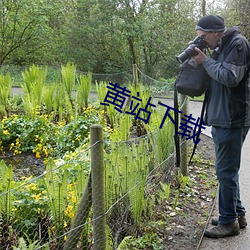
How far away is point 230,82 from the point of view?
2.81m

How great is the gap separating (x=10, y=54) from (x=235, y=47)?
A: 53.4ft

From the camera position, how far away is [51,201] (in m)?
2.82

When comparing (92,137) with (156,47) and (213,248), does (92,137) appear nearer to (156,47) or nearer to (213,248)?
(213,248)

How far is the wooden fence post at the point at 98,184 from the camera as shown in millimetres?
2314

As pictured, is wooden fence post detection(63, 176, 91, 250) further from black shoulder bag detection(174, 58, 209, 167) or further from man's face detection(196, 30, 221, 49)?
man's face detection(196, 30, 221, 49)

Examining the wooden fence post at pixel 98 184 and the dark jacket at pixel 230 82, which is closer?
the wooden fence post at pixel 98 184

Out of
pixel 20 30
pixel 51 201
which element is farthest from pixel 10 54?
pixel 51 201

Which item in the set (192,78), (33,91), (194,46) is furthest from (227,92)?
(33,91)

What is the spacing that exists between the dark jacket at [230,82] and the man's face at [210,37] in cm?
7

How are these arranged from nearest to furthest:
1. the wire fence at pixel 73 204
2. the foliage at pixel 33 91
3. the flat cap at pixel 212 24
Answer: the wire fence at pixel 73 204 < the flat cap at pixel 212 24 < the foliage at pixel 33 91

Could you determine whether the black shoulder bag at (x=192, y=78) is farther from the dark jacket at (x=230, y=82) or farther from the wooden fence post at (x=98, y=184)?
the wooden fence post at (x=98, y=184)

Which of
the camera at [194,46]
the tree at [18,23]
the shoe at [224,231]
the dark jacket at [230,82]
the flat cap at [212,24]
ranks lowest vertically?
the shoe at [224,231]

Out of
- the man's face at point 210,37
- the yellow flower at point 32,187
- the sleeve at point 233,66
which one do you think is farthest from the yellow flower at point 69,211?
the man's face at point 210,37

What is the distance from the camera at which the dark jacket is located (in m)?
2.82
